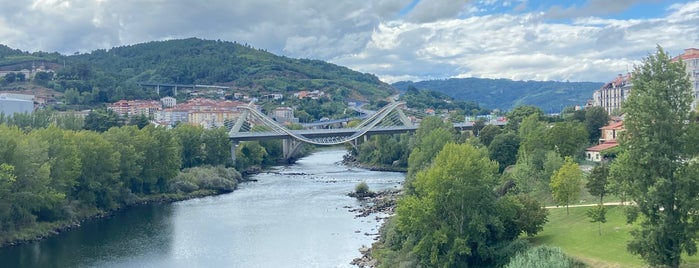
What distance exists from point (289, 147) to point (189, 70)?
7479 centimetres

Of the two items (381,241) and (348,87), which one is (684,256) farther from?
(348,87)

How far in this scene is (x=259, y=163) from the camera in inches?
2564

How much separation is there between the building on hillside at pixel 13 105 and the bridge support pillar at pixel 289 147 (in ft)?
83.8

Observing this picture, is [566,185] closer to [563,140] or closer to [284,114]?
[563,140]

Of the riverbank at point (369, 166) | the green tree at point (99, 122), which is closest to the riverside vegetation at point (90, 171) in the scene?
the green tree at point (99, 122)

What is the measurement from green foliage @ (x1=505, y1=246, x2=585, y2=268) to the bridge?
43111 millimetres

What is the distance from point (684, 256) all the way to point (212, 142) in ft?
141

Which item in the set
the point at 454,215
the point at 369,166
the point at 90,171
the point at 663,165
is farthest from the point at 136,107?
the point at 663,165

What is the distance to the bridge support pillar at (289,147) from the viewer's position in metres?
71.4

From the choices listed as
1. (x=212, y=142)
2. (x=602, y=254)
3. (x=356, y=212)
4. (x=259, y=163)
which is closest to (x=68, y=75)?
(x=259, y=163)

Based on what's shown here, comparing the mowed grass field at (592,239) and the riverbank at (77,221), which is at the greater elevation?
the mowed grass field at (592,239)

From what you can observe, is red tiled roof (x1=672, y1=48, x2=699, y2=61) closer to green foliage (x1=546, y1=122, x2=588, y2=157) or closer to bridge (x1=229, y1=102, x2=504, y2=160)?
green foliage (x1=546, y1=122, x2=588, y2=157)

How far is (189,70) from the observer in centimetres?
14112

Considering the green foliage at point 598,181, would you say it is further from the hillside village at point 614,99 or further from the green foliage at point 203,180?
the green foliage at point 203,180
